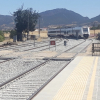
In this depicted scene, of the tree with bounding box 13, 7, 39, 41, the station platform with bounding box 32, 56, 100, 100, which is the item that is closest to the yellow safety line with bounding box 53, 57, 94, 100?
the station platform with bounding box 32, 56, 100, 100

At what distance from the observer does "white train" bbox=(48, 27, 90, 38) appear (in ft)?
288

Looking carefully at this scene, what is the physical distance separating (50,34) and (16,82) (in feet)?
295

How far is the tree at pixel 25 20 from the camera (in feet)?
251

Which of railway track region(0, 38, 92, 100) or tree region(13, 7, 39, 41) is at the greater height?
tree region(13, 7, 39, 41)

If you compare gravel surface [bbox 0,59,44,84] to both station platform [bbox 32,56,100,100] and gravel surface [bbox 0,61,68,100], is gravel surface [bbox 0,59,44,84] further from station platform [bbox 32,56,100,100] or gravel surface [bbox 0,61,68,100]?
station platform [bbox 32,56,100,100]

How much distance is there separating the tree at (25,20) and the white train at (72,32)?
1372cm

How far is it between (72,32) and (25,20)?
19063 mm

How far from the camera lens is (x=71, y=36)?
9475cm

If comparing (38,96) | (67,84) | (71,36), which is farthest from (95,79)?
(71,36)

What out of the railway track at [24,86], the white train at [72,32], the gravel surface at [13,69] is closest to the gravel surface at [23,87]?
the railway track at [24,86]

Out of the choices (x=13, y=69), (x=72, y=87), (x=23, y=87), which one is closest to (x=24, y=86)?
(x=23, y=87)

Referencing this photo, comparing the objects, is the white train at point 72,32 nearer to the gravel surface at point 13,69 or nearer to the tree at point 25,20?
the tree at point 25,20

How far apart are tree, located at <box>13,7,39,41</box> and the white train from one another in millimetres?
13721

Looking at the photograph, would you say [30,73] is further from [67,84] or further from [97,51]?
[97,51]
